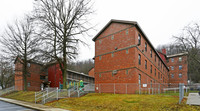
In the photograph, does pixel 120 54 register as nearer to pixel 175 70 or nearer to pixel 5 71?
pixel 5 71

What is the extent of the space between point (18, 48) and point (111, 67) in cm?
2048

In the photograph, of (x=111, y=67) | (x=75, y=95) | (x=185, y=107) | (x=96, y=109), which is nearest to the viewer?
(x=185, y=107)

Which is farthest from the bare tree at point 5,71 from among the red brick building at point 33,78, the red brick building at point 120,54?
the red brick building at point 120,54

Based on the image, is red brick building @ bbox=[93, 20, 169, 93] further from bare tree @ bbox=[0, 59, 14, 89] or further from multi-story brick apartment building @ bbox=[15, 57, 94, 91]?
bare tree @ bbox=[0, 59, 14, 89]

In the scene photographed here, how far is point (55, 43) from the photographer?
2419 centimetres

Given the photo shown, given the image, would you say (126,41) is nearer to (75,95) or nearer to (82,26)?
(82,26)

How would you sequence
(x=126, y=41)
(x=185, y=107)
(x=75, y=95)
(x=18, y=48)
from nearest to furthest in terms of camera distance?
(x=185, y=107) → (x=75, y=95) → (x=126, y=41) → (x=18, y=48)

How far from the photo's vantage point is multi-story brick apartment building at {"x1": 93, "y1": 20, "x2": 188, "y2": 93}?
71.2ft

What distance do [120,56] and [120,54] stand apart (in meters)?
0.28

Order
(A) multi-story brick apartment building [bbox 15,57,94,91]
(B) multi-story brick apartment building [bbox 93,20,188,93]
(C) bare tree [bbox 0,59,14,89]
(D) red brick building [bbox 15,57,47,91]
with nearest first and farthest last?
(B) multi-story brick apartment building [bbox 93,20,188,93]
(C) bare tree [bbox 0,59,14,89]
(D) red brick building [bbox 15,57,47,91]
(A) multi-story brick apartment building [bbox 15,57,94,91]

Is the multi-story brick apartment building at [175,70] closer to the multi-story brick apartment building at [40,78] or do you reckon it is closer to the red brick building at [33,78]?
the multi-story brick apartment building at [40,78]

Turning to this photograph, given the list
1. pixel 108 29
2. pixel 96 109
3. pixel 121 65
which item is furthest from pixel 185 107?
pixel 108 29

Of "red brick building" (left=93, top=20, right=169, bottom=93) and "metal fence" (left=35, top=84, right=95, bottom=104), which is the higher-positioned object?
"red brick building" (left=93, top=20, right=169, bottom=93)

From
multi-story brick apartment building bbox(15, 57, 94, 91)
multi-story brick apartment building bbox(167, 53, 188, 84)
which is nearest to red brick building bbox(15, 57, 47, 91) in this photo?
multi-story brick apartment building bbox(15, 57, 94, 91)
